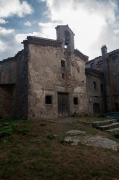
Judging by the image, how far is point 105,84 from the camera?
21234 mm

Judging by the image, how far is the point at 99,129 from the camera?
890cm

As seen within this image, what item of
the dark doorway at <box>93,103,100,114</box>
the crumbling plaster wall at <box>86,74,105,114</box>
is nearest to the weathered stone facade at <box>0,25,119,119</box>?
the crumbling plaster wall at <box>86,74,105,114</box>

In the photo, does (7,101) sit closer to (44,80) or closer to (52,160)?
(44,80)

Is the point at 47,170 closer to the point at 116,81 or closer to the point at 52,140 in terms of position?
the point at 52,140

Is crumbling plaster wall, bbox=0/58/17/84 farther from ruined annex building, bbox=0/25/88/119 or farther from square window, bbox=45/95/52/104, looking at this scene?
square window, bbox=45/95/52/104

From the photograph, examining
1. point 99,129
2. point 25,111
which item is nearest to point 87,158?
point 99,129

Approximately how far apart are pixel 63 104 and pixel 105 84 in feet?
34.1

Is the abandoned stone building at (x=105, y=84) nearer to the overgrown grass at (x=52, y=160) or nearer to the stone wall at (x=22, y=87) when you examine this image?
the stone wall at (x=22, y=87)

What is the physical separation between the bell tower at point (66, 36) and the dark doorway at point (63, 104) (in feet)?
17.3

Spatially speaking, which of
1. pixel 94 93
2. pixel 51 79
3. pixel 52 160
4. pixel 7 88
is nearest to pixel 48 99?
pixel 51 79

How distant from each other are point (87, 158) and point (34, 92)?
26.2 feet

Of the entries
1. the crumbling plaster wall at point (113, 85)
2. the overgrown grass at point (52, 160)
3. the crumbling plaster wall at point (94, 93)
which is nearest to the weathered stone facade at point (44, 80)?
the crumbling plaster wall at point (94, 93)

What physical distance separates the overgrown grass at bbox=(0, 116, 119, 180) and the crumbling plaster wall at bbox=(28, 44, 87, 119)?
5.15 m

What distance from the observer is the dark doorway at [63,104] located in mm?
13370
